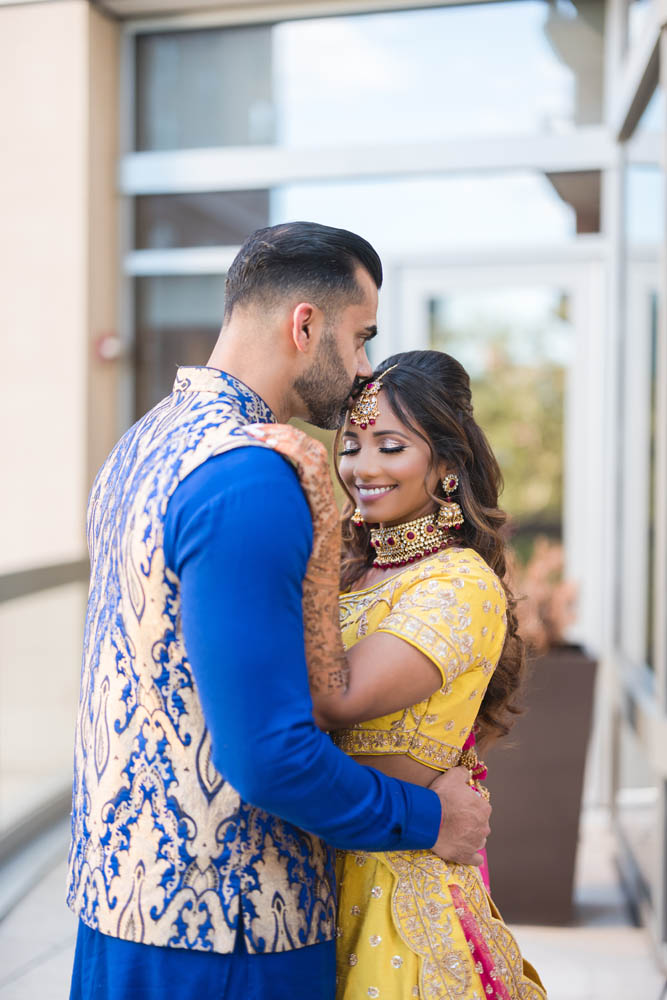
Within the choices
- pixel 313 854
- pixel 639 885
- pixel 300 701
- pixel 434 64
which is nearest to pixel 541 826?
pixel 639 885

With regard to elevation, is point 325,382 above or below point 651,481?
above

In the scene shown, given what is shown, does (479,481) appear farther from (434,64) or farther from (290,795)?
(434,64)

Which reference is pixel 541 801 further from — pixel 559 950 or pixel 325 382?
pixel 325 382

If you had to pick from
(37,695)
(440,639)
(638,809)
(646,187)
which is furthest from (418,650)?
(37,695)

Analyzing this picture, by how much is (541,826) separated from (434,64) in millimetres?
3746

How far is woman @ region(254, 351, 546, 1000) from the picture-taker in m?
1.46

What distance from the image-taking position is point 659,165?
3.48 meters

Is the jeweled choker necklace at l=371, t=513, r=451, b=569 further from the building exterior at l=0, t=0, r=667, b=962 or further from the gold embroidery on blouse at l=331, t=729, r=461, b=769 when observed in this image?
the building exterior at l=0, t=0, r=667, b=962

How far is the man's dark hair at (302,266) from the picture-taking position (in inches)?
54.4

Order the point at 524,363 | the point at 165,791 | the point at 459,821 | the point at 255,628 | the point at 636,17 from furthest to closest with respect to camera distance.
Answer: the point at 524,363, the point at 636,17, the point at 459,821, the point at 165,791, the point at 255,628

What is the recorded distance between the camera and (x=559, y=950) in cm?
354

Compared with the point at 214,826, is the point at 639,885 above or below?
below

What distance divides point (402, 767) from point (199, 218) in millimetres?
4573

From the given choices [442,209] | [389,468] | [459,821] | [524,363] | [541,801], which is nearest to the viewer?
[459,821]
